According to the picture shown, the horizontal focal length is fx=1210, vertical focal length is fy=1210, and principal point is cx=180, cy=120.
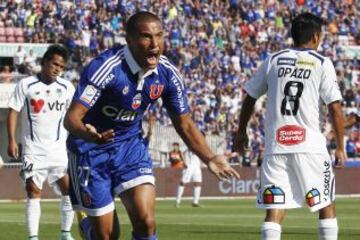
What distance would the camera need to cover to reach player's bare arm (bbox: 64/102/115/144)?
30.9 ft

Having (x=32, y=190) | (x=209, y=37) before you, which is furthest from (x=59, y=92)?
(x=209, y=37)

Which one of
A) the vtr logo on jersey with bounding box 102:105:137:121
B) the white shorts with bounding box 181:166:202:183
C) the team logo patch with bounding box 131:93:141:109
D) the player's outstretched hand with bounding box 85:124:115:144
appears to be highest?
the team logo patch with bounding box 131:93:141:109

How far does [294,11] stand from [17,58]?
15.7 m

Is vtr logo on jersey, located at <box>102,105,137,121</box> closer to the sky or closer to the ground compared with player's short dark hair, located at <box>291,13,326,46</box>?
closer to the ground

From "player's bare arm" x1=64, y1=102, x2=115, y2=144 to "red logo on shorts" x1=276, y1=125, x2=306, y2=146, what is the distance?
2199 mm

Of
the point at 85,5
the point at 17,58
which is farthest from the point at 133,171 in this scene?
the point at 85,5

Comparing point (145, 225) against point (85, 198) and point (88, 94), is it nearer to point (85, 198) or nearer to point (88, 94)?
point (85, 198)

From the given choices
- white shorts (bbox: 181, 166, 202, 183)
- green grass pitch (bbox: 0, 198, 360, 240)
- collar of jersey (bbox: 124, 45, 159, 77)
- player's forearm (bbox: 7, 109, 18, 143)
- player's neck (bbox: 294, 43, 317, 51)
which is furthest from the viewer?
white shorts (bbox: 181, 166, 202, 183)

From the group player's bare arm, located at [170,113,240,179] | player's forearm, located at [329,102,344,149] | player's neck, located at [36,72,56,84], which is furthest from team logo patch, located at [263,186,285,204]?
player's neck, located at [36,72,56,84]

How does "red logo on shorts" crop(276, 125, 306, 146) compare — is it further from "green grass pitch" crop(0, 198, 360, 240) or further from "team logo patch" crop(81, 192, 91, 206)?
"green grass pitch" crop(0, 198, 360, 240)

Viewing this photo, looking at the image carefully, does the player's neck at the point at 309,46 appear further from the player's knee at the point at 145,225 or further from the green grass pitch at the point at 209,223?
the green grass pitch at the point at 209,223

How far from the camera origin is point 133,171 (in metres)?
10.5

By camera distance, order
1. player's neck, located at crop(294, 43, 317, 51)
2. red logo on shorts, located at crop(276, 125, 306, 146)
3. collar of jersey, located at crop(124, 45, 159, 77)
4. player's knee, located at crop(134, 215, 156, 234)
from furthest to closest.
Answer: player's neck, located at crop(294, 43, 317, 51) → red logo on shorts, located at crop(276, 125, 306, 146) → player's knee, located at crop(134, 215, 156, 234) → collar of jersey, located at crop(124, 45, 159, 77)

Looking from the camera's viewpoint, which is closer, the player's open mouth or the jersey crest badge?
the player's open mouth
